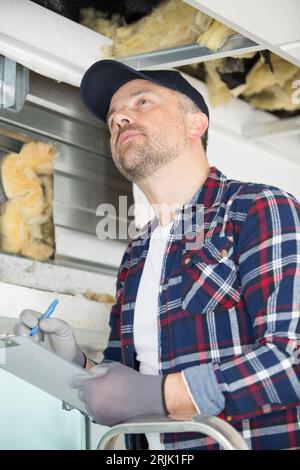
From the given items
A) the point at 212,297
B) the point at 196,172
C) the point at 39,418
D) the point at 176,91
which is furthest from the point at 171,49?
the point at 39,418

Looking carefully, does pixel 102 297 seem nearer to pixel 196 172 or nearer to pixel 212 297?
pixel 196 172

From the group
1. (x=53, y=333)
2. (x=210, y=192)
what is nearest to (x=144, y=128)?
(x=210, y=192)

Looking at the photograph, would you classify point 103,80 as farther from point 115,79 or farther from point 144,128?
point 144,128

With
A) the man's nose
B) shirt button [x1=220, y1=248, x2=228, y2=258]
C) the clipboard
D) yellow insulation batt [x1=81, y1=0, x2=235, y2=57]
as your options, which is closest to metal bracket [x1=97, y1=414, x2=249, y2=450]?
the clipboard

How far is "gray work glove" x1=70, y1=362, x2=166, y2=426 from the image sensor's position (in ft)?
6.63

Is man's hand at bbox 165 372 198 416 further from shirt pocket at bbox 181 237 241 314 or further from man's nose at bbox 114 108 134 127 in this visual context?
man's nose at bbox 114 108 134 127

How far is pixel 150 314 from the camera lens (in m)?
2.46

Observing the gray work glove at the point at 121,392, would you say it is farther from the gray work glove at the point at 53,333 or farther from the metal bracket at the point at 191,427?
the gray work glove at the point at 53,333

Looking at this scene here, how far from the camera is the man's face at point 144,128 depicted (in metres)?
2.63

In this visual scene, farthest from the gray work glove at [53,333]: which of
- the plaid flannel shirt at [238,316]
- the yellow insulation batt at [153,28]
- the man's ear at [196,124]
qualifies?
the yellow insulation batt at [153,28]

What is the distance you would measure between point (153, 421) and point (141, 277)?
0.80 m

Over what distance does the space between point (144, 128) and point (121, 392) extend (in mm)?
955

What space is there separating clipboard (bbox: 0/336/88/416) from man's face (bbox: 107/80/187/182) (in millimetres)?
763

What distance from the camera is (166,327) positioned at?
2355 millimetres
